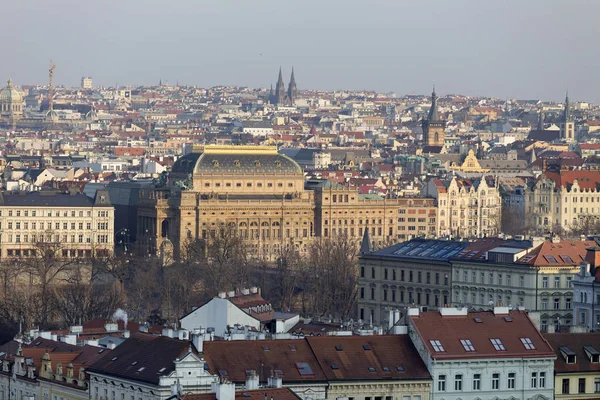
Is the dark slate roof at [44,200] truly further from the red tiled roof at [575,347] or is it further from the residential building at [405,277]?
the red tiled roof at [575,347]

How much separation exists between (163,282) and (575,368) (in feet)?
157

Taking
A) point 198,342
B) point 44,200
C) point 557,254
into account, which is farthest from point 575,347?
point 44,200

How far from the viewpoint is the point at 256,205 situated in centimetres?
13338

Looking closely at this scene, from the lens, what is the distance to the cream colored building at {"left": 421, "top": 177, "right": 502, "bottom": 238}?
144625mm

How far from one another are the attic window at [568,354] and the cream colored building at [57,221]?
7481 centimetres

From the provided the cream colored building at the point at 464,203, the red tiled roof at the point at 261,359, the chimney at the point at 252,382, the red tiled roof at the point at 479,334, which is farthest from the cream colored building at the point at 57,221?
the chimney at the point at 252,382

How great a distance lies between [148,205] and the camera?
132750 mm

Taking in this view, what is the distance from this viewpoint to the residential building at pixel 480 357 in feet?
164

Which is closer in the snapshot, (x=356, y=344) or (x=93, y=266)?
(x=356, y=344)

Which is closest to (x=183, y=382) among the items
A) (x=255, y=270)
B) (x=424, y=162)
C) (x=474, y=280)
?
(x=474, y=280)

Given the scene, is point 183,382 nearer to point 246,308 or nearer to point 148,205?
point 246,308

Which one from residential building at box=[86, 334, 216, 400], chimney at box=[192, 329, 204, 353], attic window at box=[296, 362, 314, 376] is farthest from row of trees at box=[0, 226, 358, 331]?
chimney at box=[192, 329, 204, 353]

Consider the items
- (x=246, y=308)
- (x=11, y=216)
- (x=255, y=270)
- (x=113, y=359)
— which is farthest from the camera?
(x=11, y=216)

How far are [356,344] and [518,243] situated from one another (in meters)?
27.7
